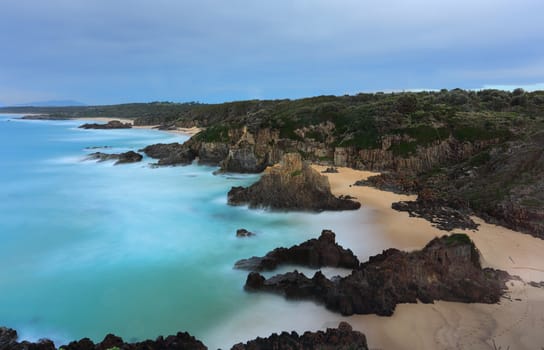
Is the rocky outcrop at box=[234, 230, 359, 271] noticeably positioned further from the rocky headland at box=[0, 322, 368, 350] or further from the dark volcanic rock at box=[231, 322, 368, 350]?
the dark volcanic rock at box=[231, 322, 368, 350]

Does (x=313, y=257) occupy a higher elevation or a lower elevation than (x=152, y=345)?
higher

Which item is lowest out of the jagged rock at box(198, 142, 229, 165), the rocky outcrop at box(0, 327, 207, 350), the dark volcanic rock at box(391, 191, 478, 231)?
the rocky outcrop at box(0, 327, 207, 350)

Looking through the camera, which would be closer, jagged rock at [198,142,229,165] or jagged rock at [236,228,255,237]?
jagged rock at [236,228,255,237]

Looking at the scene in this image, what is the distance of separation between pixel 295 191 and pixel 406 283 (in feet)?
32.8

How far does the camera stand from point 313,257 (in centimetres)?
1235

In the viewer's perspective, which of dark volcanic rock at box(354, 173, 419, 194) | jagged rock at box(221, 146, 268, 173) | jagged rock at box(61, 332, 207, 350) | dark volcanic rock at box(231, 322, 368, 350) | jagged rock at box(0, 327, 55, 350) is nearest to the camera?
dark volcanic rock at box(231, 322, 368, 350)

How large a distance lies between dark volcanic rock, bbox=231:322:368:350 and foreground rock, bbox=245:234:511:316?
1.66 m

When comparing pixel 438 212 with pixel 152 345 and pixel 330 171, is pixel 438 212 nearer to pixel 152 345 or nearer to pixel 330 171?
pixel 330 171

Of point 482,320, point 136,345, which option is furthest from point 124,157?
point 482,320

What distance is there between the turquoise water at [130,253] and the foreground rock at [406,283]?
1360mm

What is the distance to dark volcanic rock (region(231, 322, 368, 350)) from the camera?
7.60 meters

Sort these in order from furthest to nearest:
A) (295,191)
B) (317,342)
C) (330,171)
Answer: (330,171) → (295,191) → (317,342)

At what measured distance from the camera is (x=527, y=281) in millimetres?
10859

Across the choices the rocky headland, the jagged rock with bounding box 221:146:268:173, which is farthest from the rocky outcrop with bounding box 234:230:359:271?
the jagged rock with bounding box 221:146:268:173
